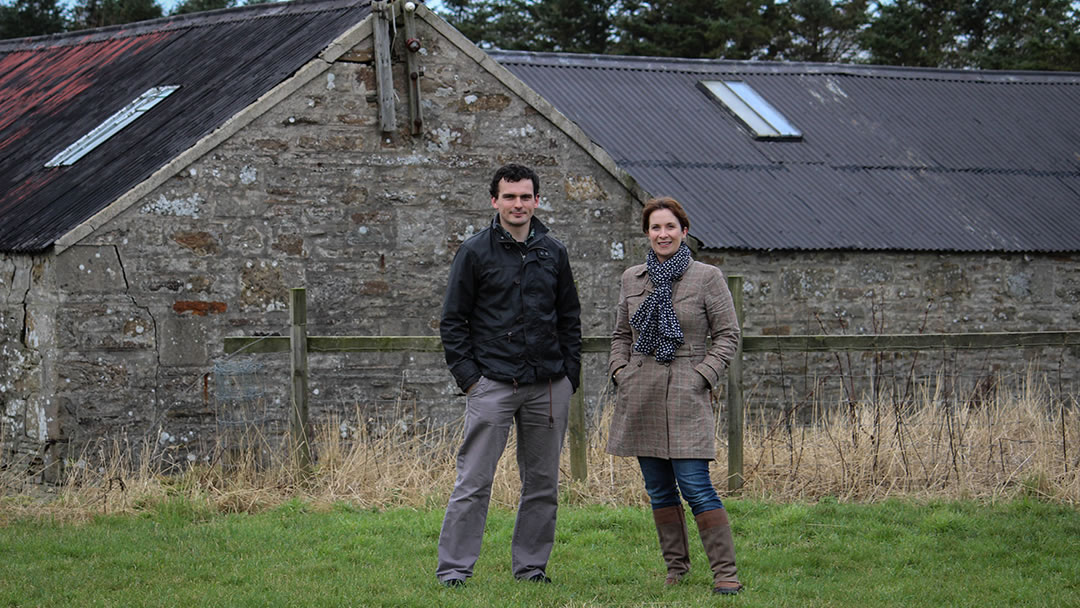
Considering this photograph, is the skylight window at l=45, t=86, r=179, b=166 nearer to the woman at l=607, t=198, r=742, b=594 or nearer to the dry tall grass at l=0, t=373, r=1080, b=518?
the dry tall grass at l=0, t=373, r=1080, b=518

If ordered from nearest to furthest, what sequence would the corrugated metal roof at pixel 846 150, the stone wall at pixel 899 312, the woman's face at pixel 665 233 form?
1. the woman's face at pixel 665 233
2. the stone wall at pixel 899 312
3. the corrugated metal roof at pixel 846 150

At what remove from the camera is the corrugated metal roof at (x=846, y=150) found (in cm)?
1451

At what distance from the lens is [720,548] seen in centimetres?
635

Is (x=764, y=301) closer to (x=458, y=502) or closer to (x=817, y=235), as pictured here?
(x=817, y=235)

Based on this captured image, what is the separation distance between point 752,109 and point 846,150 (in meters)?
1.28

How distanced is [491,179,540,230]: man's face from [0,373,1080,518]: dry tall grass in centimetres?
257

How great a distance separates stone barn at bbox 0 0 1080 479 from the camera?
33.7ft

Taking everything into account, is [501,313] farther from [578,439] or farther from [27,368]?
[27,368]

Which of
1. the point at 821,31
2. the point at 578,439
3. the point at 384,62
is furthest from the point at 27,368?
the point at 821,31

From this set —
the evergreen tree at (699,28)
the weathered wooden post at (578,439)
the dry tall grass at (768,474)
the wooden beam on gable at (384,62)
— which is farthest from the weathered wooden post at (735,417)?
the evergreen tree at (699,28)

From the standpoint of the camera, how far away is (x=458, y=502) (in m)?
6.47

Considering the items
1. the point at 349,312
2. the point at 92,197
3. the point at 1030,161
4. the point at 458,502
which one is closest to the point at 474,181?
the point at 349,312

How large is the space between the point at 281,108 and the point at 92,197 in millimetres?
1576

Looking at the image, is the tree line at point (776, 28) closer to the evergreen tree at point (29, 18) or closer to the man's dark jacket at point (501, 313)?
the evergreen tree at point (29, 18)
